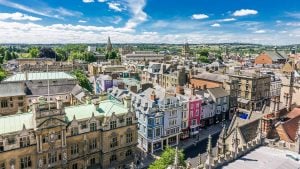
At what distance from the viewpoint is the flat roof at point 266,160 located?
28.5m

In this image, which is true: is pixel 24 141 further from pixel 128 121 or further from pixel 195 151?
pixel 195 151

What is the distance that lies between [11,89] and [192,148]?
49.8 meters

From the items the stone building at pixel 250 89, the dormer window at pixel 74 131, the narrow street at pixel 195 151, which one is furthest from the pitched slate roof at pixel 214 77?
the dormer window at pixel 74 131

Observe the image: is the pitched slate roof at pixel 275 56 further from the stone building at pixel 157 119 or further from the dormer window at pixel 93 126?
the dormer window at pixel 93 126

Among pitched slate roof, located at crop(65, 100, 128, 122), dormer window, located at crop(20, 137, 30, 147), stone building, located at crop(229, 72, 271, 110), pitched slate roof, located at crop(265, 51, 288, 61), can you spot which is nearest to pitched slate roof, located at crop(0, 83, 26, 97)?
pitched slate roof, located at crop(65, 100, 128, 122)

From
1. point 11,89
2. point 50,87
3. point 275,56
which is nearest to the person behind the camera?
point 11,89

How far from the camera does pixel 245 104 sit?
9300 cm

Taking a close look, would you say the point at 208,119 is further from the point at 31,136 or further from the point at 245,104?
the point at 31,136

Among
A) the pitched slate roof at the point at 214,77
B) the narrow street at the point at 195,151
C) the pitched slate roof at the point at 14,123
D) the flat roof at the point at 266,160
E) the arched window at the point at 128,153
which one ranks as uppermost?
the pitched slate roof at the point at 214,77

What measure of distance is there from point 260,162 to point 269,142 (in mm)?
7623

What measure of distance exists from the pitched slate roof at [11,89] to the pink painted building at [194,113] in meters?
45.0

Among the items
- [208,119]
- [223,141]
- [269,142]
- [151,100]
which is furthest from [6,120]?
[208,119]

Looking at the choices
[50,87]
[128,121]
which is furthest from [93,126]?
[50,87]

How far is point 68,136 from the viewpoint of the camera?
4591 cm
